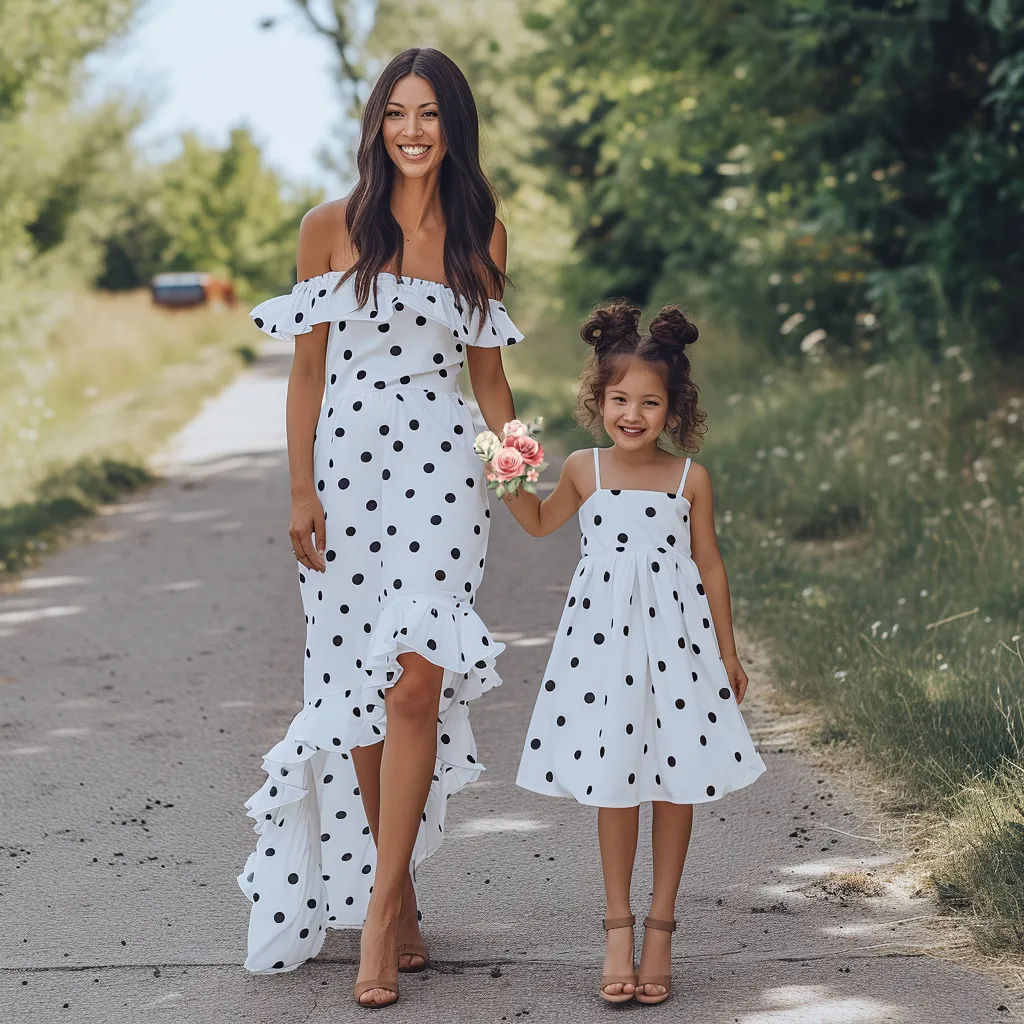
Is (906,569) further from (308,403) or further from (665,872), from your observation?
(308,403)

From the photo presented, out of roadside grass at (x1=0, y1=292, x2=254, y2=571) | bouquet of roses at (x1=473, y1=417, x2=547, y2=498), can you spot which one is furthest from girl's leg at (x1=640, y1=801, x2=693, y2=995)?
roadside grass at (x1=0, y1=292, x2=254, y2=571)

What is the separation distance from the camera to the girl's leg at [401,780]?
11.7 feet

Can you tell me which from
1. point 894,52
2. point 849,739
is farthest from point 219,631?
point 894,52

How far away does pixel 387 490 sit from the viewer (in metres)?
3.70

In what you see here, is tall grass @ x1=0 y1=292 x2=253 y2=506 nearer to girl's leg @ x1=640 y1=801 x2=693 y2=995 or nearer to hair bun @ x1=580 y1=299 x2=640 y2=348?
hair bun @ x1=580 y1=299 x2=640 y2=348

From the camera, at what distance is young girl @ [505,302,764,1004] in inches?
138

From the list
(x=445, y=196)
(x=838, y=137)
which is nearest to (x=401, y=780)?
(x=445, y=196)

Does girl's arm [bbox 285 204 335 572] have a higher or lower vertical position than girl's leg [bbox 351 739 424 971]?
higher

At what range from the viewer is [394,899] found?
3.55 metres

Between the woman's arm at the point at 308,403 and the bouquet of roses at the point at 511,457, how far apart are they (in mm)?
475

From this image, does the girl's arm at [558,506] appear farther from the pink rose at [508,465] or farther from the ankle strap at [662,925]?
the ankle strap at [662,925]

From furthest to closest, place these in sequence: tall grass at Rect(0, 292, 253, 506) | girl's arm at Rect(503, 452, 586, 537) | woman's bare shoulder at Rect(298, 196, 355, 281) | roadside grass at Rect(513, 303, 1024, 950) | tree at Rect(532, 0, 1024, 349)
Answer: tall grass at Rect(0, 292, 253, 506), tree at Rect(532, 0, 1024, 349), roadside grass at Rect(513, 303, 1024, 950), woman's bare shoulder at Rect(298, 196, 355, 281), girl's arm at Rect(503, 452, 586, 537)

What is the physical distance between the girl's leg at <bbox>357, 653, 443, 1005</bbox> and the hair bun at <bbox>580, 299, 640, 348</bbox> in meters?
0.89

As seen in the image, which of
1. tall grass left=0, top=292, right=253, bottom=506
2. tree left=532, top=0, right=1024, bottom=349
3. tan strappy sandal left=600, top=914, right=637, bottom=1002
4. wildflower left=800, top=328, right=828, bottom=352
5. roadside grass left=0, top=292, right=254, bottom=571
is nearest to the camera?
tan strappy sandal left=600, top=914, right=637, bottom=1002
